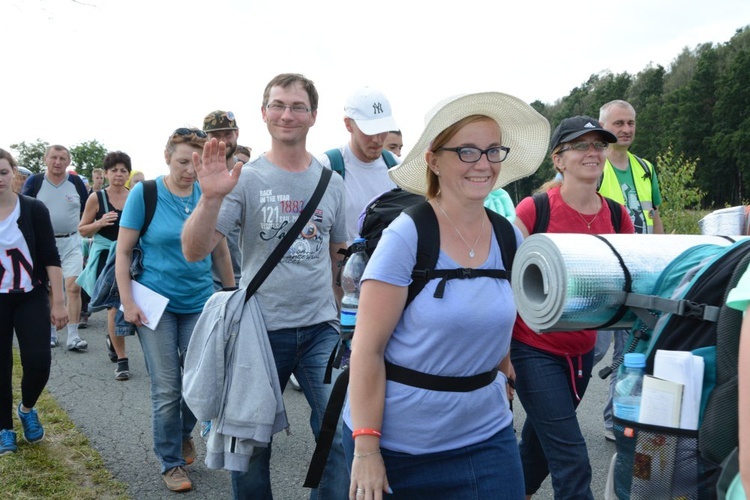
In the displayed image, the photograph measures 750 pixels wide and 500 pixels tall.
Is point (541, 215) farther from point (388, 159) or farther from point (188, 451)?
point (188, 451)

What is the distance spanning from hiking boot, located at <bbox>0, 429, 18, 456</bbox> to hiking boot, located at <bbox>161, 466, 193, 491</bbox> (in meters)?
1.29

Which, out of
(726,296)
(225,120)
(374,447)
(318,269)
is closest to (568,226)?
(318,269)

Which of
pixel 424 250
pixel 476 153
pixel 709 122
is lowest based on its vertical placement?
pixel 424 250

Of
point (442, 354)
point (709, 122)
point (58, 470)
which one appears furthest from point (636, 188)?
point (709, 122)

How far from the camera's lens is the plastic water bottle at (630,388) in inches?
59.2

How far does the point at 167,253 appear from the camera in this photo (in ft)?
14.7

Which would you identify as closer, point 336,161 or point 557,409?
point 557,409

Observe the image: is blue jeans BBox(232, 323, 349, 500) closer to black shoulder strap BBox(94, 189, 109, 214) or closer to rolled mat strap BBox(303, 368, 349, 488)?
rolled mat strap BBox(303, 368, 349, 488)

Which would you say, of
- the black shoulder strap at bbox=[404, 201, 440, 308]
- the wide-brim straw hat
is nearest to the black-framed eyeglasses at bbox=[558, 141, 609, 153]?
the wide-brim straw hat

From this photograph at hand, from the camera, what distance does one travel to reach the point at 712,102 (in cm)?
6744

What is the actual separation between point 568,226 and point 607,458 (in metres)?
2.02

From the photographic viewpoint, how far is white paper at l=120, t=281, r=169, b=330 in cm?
422

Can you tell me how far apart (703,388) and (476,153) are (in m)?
1.17

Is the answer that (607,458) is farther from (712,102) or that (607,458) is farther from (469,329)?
(712,102)
